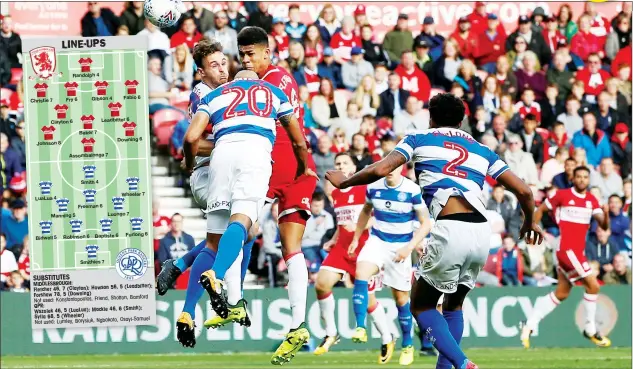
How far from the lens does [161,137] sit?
20.5 m

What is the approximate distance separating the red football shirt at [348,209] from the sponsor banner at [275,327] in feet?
7.13

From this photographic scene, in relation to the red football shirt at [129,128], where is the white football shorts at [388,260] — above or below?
below

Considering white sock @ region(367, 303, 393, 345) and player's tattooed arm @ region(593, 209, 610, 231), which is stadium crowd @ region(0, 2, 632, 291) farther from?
white sock @ region(367, 303, 393, 345)

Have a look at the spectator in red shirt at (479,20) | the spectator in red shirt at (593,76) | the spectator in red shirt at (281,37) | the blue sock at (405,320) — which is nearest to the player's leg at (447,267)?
Answer: the blue sock at (405,320)

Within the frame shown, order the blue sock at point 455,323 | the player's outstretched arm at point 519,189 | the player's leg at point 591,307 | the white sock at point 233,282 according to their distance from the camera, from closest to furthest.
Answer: the player's outstretched arm at point 519,189 → the white sock at point 233,282 → the blue sock at point 455,323 → the player's leg at point 591,307

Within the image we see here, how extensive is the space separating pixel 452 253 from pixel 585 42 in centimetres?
1396

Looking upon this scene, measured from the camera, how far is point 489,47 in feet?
75.4

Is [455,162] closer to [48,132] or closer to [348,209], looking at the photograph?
[348,209]

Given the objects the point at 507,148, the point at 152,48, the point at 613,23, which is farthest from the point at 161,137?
the point at 613,23

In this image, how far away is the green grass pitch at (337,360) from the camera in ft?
53.7

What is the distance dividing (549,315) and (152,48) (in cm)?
751

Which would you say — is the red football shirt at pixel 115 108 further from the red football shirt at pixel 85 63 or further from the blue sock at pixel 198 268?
the blue sock at pixel 198 268

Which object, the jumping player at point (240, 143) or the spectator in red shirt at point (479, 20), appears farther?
the spectator in red shirt at point (479, 20)

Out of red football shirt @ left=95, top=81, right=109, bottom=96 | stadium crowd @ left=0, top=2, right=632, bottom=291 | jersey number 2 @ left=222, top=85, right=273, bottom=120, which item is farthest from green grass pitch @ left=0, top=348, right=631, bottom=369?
jersey number 2 @ left=222, top=85, right=273, bottom=120
